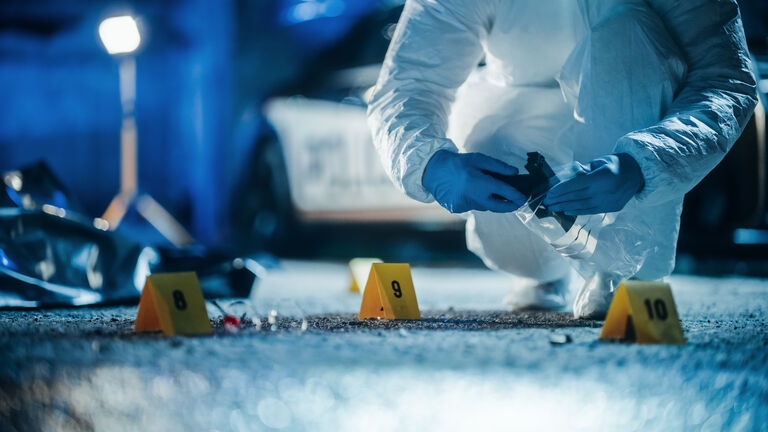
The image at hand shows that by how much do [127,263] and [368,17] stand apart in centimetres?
187

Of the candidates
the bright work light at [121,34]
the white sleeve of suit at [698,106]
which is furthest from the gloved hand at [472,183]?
the bright work light at [121,34]

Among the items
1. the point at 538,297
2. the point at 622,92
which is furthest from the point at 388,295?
the point at 622,92

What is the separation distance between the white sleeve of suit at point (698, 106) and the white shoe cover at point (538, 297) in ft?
1.41

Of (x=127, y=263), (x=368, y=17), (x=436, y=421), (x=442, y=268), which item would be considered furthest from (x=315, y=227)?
(x=436, y=421)

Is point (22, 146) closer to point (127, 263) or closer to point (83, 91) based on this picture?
point (83, 91)

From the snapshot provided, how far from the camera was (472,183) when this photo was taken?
3.71 feet

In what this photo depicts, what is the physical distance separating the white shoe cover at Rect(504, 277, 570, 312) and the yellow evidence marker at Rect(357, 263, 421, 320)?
11.9 inches

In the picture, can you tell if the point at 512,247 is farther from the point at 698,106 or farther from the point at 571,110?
the point at 698,106

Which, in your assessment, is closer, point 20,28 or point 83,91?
point 20,28

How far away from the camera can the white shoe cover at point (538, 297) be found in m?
1.58

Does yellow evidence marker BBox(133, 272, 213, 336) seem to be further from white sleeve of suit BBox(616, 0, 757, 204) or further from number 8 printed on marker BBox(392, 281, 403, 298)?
white sleeve of suit BBox(616, 0, 757, 204)

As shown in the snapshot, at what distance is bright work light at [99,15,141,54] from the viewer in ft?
11.3

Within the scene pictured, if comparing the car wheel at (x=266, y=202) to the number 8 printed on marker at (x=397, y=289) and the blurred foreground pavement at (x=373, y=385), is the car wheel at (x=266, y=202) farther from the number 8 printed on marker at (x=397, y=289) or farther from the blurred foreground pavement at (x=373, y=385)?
the blurred foreground pavement at (x=373, y=385)

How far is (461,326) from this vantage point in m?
1.21
